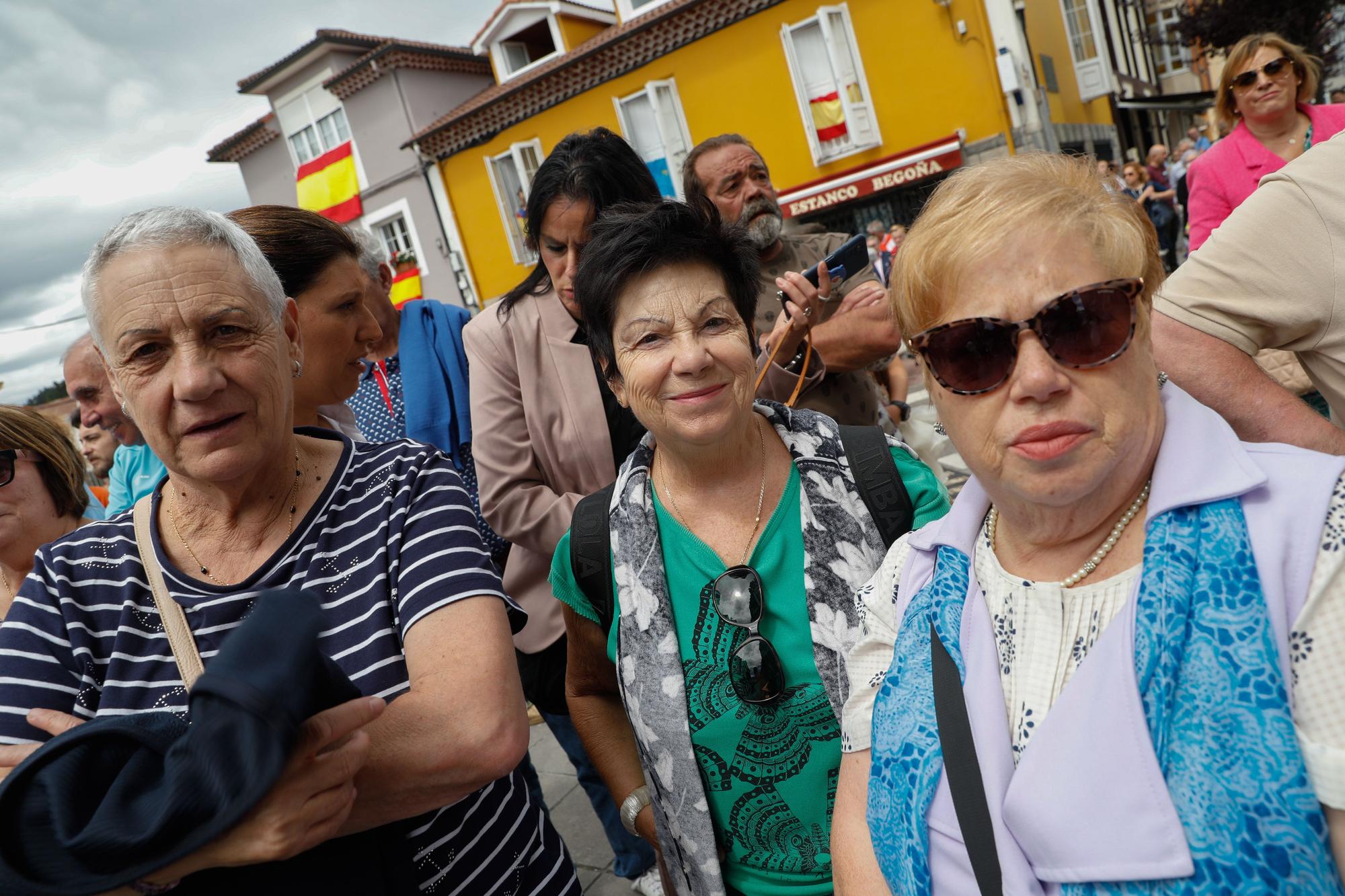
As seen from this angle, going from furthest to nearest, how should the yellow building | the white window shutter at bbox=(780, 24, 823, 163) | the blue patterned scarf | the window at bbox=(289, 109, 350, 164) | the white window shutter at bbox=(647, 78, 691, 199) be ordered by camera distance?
the window at bbox=(289, 109, 350, 164) < the white window shutter at bbox=(647, 78, 691, 199) < the white window shutter at bbox=(780, 24, 823, 163) < the yellow building < the blue patterned scarf

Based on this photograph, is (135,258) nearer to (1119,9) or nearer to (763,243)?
(763,243)

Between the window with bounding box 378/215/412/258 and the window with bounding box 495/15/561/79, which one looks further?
the window with bounding box 378/215/412/258

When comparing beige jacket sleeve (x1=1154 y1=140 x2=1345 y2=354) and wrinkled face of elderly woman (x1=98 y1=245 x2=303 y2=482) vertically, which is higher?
wrinkled face of elderly woman (x1=98 y1=245 x2=303 y2=482)

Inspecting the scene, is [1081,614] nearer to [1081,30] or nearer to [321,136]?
[1081,30]

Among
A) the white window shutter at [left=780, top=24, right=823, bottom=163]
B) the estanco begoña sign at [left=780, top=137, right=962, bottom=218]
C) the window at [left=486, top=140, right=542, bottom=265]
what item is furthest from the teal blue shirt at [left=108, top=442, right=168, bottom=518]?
the window at [left=486, top=140, right=542, bottom=265]

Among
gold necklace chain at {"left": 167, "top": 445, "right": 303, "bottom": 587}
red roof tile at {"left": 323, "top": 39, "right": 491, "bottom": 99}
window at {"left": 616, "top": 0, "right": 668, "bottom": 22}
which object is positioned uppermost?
red roof tile at {"left": 323, "top": 39, "right": 491, "bottom": 99}

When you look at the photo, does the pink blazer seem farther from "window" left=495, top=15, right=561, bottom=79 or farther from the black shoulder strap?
"window" left=495, top=15, right=561, bottom=79

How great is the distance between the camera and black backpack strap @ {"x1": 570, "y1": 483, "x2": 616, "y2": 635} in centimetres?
201

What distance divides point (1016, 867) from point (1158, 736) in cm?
27

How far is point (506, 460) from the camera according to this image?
2555 millimetres

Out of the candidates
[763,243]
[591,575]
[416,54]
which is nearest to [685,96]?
[416,54]

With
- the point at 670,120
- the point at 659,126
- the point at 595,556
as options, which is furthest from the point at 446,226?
the point at 595,556

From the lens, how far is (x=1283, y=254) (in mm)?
1613

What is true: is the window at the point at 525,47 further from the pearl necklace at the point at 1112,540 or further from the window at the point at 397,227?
the pearl necklace at the point at 1112,540
